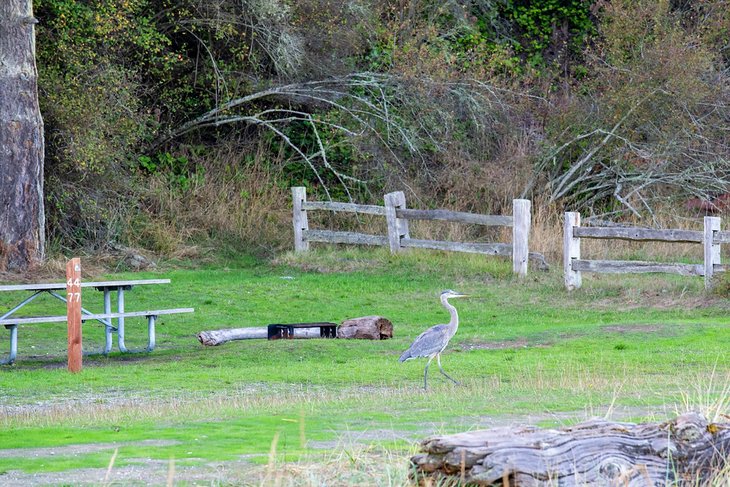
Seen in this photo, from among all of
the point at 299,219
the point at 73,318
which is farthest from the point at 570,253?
the point at 73,318

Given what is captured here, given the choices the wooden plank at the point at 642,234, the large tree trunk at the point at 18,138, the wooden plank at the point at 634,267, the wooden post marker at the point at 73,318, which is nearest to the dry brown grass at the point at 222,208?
the large tree trunk at the point at 18,138

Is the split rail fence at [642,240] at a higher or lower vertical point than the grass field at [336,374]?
higher

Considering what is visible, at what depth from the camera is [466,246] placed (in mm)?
23922

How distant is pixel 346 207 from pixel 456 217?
10.3ft

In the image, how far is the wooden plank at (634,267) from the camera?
65.0ft

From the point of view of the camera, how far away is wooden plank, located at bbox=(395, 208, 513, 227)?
77.0 feet

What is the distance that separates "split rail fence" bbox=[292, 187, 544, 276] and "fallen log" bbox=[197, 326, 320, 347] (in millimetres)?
6473

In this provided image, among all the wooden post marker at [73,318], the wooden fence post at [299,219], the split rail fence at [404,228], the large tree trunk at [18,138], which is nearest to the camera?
the wooden post marker at [73,318]

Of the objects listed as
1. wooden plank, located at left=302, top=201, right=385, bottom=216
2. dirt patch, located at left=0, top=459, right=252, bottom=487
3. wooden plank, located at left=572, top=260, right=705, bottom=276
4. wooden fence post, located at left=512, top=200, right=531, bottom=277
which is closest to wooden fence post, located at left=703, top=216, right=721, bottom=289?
wooden plank, located at left=572, top=260, right=705, bottom=276

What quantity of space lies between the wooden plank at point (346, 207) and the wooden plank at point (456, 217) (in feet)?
1.98

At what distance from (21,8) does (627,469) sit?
19451 millimetres

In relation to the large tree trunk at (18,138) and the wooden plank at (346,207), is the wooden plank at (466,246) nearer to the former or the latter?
the wooden plank at (346,207)

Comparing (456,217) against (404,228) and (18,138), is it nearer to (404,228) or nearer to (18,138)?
(404,228)

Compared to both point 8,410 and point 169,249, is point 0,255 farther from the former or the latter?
point 8,410
